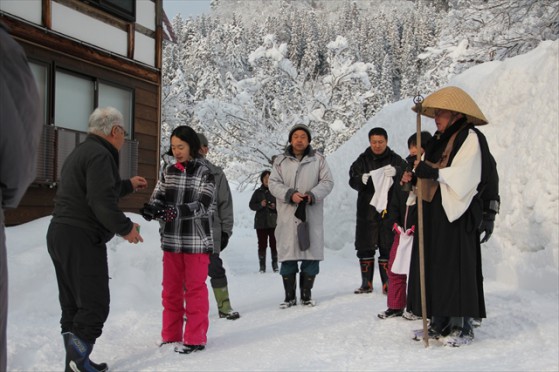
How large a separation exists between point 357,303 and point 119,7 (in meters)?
7.89

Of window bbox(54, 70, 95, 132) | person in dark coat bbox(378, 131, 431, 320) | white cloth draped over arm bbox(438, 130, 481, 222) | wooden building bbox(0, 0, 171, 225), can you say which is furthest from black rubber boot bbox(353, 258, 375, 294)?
window bbox(54, 70, 95, 132)

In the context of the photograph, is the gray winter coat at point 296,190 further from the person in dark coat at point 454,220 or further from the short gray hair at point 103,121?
the short gray hair at point 103,121

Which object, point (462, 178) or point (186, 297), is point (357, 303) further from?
point (462, 178)

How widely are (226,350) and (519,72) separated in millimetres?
6926

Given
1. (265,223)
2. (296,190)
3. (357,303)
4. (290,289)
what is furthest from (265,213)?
(357,303)

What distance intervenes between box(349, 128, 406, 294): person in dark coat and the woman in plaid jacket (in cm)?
262

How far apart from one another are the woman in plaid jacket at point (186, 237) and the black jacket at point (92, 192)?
631 mm

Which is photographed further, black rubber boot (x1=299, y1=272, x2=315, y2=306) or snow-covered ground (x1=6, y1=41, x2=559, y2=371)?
black rubber boot (x1=299, y1=272, x2=315, y2=306)

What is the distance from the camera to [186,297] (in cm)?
435

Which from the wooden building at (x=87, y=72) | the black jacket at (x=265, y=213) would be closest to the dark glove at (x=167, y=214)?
the wooden building at (x=87, y=72)

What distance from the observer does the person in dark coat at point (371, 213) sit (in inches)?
253

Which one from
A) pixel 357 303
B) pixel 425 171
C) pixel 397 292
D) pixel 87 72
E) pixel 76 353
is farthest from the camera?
pixel 87 72

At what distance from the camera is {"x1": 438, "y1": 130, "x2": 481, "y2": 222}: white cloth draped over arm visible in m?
3.99

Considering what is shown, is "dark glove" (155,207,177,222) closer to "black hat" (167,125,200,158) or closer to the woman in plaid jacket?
the woman in plaid jacket
